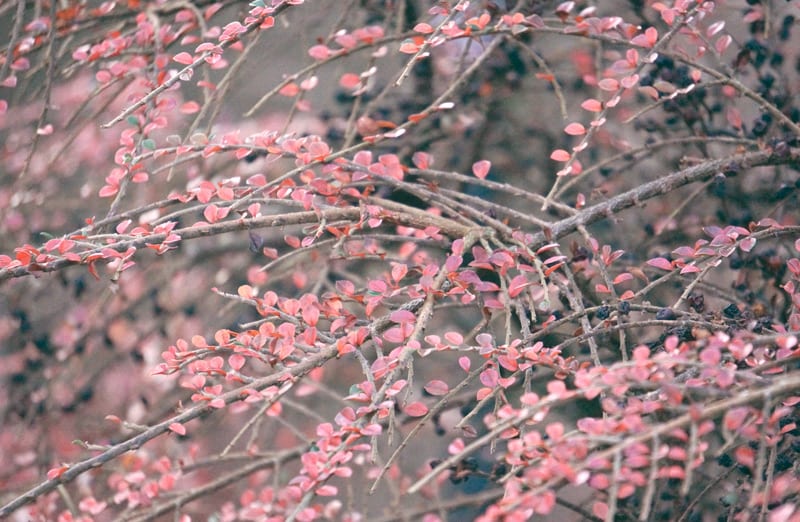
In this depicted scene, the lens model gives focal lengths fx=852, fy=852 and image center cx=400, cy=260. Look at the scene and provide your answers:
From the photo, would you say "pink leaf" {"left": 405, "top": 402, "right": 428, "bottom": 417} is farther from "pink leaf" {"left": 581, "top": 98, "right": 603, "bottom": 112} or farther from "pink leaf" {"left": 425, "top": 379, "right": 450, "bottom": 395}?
"pink leaf" {"left": 581, "top": 98, "right": 603, "bottom": 112}

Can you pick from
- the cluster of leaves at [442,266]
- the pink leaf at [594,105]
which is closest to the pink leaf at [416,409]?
the cluster of leaves at [442,266]

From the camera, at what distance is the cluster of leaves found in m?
1.46

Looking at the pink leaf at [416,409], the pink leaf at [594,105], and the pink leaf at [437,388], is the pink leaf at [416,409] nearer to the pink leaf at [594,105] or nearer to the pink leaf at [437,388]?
the pink leaf at [437,388]

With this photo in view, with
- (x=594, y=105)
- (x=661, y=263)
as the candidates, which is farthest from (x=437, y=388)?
(x=594, y=105)

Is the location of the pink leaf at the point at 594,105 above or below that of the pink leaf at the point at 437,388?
above

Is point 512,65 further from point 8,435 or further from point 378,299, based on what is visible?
point 8,435

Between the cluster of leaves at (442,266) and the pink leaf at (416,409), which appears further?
the pink leaf at (416,409)

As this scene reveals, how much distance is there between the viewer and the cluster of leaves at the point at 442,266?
1459mm

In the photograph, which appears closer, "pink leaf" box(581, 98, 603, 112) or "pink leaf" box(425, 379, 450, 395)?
"pink leaf" box(425, 379, 450, 395)

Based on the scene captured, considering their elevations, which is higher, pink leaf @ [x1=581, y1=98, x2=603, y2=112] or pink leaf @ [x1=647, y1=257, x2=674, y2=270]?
pink leaf @ [x1=581, y1=98, x2=603, y2=112]

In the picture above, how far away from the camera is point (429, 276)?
166 centimetres

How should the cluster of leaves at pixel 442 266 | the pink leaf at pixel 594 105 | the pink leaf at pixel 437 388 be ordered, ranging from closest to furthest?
the cluster of leaves at pixel 442 266 → the pink leaf at pixel 437 388 → the pink leaf at pixel 594 105

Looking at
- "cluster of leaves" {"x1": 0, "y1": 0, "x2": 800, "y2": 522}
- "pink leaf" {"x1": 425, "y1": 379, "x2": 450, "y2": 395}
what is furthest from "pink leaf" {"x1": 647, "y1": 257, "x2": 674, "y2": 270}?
"pink leaf" {"x1": 425, "y1": 379, "x2": 450, "y2": 395}

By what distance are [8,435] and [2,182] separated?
4.05ft
